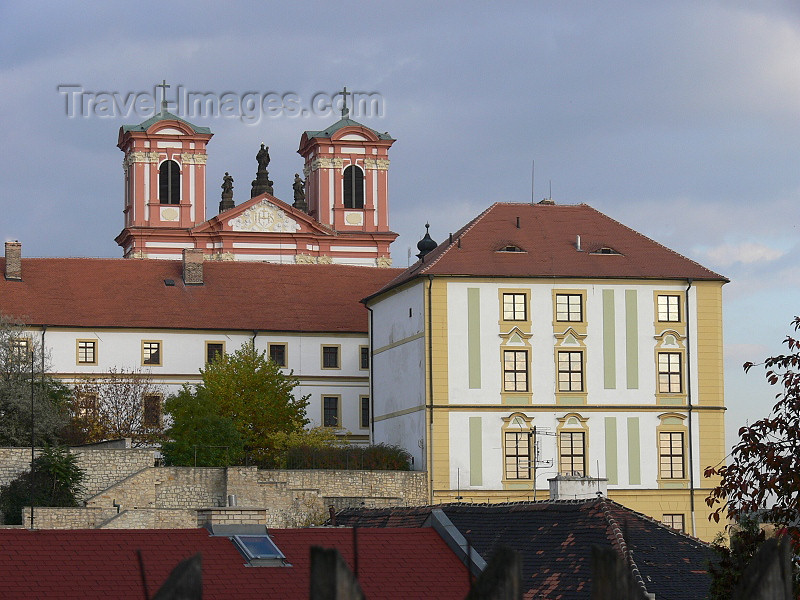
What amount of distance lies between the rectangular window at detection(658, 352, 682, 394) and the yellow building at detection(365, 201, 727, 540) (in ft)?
0.14

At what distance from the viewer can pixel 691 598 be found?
82.5ft

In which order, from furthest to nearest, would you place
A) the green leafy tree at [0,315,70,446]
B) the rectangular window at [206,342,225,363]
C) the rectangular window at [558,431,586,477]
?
the rectangular window at [206,342,225,363], the rectangular window at [558,431,586,477], the green leafy tree at [0,315,70,446]

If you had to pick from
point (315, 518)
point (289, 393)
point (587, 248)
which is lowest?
point (315, 518)

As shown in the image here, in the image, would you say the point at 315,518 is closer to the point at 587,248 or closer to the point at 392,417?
the point at 392,417

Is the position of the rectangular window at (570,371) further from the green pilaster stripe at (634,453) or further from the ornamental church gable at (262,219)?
the ornamental church gable at (262,219)

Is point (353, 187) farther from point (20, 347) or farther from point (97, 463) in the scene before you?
point (97, 463)

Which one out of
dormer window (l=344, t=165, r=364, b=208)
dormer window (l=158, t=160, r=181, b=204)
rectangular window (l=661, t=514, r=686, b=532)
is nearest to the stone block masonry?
rectangular window (l=661, t=514, r=686, b=532)

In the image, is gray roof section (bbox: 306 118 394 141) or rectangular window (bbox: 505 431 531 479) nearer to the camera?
rectangular window (bbox: 505 431 531 479)

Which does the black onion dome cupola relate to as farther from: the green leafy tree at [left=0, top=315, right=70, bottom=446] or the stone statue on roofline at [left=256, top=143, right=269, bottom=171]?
the stone statue on roofline at [left=256, top=143, right=269, bottom=171]

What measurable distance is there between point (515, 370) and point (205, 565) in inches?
1286

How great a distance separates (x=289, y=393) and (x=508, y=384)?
10519 millimetres

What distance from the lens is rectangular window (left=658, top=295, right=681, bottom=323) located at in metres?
55.2

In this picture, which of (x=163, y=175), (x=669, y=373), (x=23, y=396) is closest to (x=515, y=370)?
(x=669, y=373)

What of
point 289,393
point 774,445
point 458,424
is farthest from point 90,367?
point 774,445
